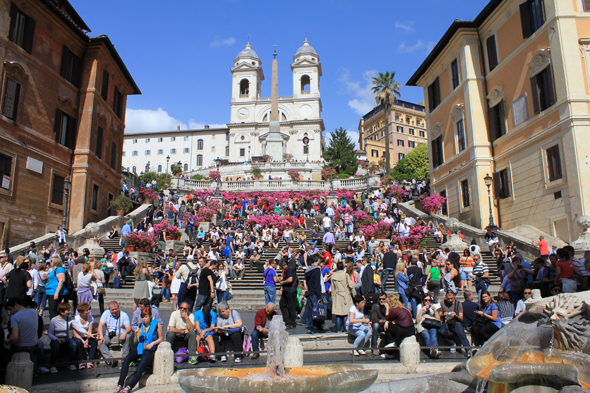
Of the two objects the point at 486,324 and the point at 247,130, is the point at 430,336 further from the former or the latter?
the point at 247,130

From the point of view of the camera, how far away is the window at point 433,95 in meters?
26.9

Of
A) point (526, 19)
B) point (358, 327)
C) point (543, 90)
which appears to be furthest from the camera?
point (526, 19)

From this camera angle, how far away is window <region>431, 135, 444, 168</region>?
26422 mm

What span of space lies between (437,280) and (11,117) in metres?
18.8

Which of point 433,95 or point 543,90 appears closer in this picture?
point 543,90

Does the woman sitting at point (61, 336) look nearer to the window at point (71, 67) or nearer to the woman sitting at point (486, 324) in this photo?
the woman sitting at point (486, 324)

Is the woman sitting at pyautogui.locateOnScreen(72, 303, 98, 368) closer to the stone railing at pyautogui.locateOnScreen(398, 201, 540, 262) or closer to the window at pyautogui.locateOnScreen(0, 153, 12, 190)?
the window at pyautogui.locateOnScreen(0, 153, 12, 190)

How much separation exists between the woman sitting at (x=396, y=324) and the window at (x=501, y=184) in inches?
565

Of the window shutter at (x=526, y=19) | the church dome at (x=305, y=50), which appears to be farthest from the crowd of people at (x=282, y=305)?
the church dome at (x=305, y=50)

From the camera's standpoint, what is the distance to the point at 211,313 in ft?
→ 30.6

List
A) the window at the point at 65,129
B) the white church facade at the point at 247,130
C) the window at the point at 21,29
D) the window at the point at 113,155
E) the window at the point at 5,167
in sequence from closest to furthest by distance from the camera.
Result: the window at the point at 5,167, the window at the point at 21,29, the window at the point at 65,129, the window at the point at 113,155, the white church facade at the point at 247,130

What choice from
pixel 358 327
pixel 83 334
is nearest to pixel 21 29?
pixel 83 334

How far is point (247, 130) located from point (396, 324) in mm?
75278

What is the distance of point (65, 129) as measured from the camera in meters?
23.4
